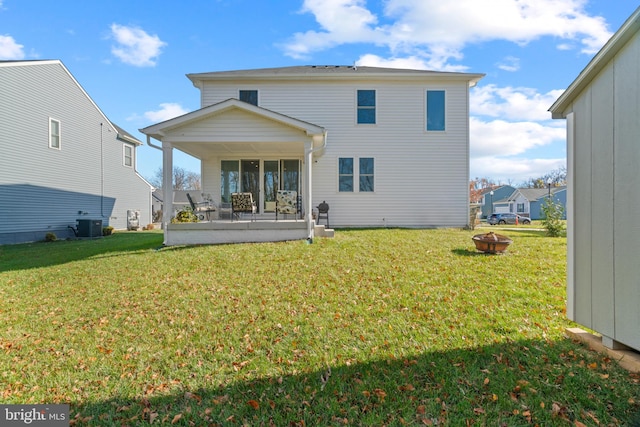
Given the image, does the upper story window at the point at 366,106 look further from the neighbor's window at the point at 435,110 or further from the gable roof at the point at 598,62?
the gable roof at the point at 598,62

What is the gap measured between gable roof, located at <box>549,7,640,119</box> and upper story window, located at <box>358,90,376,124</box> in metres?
9.97

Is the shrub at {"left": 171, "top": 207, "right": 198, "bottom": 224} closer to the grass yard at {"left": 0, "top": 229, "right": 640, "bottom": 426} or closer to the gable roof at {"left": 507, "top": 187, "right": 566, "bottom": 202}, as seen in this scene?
the grass yard at {"left": 0, "top": 229, "right": 640, "bottom": 426}

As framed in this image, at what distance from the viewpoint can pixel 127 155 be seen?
66.3 ft

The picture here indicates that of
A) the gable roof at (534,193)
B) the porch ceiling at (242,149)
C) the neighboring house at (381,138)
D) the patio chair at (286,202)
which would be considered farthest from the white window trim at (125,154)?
the gable roof at (534,193)

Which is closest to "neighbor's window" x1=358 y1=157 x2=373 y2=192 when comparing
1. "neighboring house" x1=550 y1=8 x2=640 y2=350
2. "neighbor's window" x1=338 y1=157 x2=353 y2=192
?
"neighbor's window" x1=338 y1=157 x2=353 y2=192

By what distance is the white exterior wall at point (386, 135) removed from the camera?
521 inches

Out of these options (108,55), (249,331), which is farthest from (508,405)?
(108,55)

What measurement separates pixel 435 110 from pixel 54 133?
56.0 ft

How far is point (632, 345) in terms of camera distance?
264 cm

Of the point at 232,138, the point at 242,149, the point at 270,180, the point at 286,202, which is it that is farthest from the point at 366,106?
the point at 232,138

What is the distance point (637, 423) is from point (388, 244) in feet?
20.9

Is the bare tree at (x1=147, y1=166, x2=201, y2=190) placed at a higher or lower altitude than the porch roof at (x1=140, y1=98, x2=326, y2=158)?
higher

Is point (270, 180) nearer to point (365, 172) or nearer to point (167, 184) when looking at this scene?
point (365, 172)

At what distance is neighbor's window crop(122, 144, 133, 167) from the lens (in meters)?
19.8
